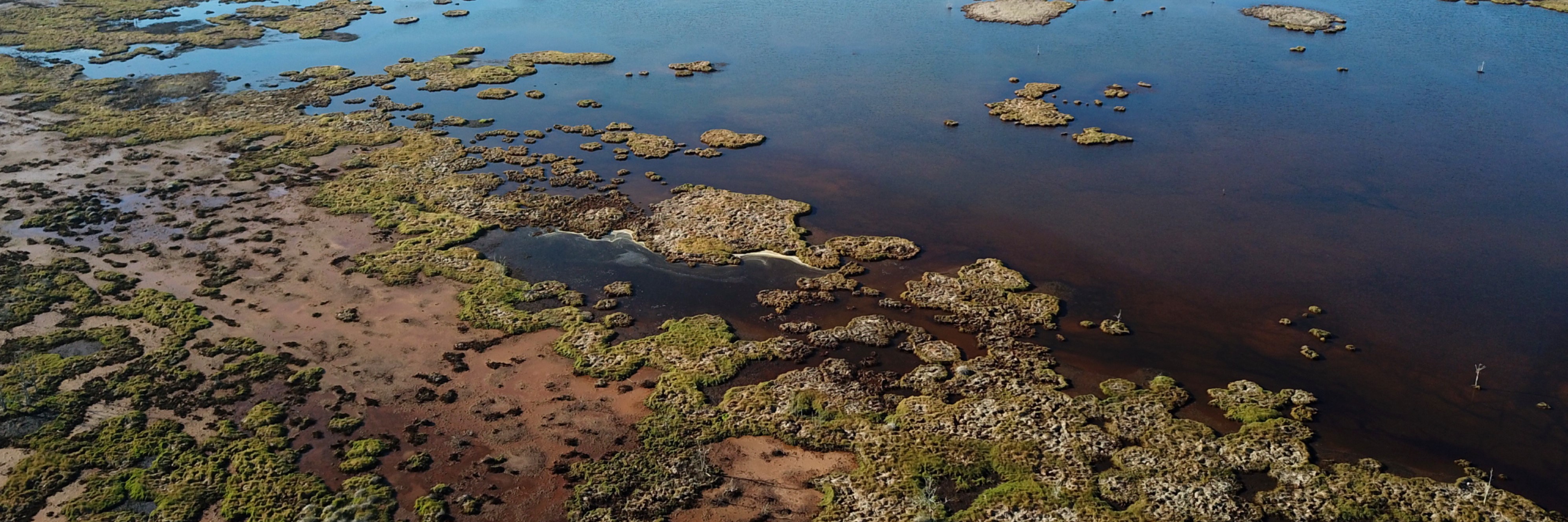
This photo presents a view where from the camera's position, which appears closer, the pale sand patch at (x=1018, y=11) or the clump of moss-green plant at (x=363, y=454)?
the clump of moss-green plant at (x=363, y=454)

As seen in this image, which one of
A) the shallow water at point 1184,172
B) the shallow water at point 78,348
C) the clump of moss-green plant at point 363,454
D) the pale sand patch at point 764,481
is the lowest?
the clump of moss-green plant at point 363,454

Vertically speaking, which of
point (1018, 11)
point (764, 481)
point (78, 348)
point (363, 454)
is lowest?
point (363, 454)

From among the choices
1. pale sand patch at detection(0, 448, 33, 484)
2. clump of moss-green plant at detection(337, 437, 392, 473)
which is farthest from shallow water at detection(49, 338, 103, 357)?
clump of moss-green plant at detection(337, 437, 392, 473)

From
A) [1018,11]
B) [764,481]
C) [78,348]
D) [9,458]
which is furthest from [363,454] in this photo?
[1018,11]

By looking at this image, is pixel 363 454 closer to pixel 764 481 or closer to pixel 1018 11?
pixel 764 481

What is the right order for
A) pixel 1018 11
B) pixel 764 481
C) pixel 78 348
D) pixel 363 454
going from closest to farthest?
pixel 764 481, pixel 363 454, pixel 78 348, pixel 1018 11

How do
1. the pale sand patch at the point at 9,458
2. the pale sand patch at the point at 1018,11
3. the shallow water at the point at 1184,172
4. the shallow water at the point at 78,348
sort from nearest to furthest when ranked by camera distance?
the pale sand patch at the point at 9,458
the shallow water at the point at 1184,172
the shallow water at the point at 78,348
the pale sand patch at the point at 1018,11

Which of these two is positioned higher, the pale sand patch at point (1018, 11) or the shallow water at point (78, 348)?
the pale sand patch at point (1018, 11)

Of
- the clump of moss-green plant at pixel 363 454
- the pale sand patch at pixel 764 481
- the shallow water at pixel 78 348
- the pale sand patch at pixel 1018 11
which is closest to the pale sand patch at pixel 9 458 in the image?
the shallow water at pixel 78 348

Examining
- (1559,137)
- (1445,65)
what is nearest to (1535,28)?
(1445,65)

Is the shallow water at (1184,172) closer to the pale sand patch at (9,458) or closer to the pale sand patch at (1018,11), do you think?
the pale sand patch at (1018,11)
